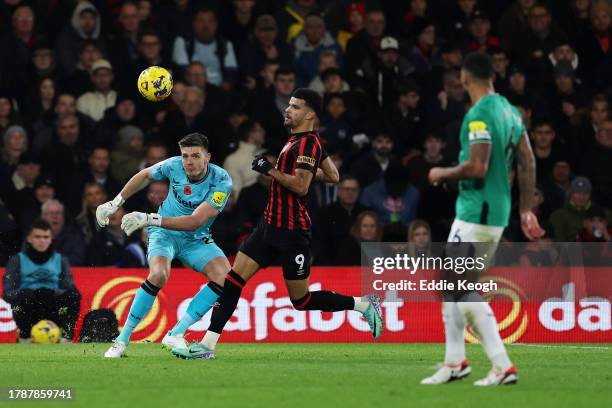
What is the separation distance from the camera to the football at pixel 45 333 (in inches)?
650

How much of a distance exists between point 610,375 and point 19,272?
843cm

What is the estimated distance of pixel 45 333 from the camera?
54.2ft

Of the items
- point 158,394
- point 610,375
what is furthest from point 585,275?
point 158,394

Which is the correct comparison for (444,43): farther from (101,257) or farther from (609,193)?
(101,257)

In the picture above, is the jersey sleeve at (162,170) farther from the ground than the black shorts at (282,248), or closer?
farther from the ground

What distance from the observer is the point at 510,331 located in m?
17.2

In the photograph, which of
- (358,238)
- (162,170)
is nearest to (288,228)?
(162,170)

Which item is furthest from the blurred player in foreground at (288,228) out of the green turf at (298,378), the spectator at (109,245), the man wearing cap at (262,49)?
the man wearing cap at (262,49)

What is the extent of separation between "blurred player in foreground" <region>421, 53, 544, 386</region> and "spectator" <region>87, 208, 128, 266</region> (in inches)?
331

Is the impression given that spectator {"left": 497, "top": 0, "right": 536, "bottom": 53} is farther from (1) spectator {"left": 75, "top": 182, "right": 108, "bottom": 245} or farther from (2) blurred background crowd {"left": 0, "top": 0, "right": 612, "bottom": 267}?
(1) spectator {"left": 75, "top": 182, "right": 108, "bottom": 245}

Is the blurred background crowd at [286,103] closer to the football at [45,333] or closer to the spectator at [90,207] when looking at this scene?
the spectator at [90,207]

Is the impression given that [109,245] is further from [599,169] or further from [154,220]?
→ [599,169]

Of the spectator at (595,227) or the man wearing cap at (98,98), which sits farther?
the man wearing cap at (98,98)

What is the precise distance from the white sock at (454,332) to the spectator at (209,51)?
36.2 ft
